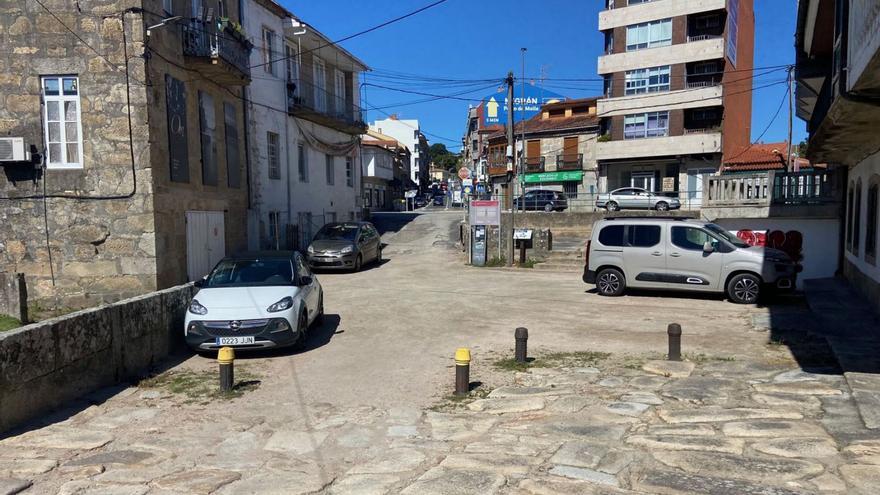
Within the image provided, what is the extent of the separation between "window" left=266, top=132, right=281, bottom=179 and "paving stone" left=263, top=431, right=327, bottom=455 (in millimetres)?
18269

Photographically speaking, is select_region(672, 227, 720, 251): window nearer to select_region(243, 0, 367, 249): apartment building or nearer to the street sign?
the street sign

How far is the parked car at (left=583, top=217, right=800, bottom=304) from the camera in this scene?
12930 mm

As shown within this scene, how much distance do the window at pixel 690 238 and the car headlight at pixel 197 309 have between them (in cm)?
1017

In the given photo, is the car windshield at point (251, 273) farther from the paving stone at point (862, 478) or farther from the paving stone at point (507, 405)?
the paving stone at point (862, 478)

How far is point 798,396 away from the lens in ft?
20.6

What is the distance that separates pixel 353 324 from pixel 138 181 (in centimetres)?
574

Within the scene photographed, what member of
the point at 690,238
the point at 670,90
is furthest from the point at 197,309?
the point at 670,90

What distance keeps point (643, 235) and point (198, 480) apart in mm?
11743

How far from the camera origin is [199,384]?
25.3 feet

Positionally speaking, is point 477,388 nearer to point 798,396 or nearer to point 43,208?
point 798,396

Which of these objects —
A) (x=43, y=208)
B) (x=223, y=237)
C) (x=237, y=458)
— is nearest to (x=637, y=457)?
(x=237, y=458)

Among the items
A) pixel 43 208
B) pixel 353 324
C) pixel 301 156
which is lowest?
pixel 353 324

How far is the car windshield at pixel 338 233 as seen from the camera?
21184 millimetres

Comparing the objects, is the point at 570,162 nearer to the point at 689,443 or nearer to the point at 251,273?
the point at 251,273
